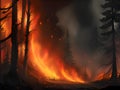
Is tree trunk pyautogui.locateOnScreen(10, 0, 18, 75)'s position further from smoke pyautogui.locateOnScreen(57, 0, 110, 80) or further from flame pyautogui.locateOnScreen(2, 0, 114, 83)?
smoke pyautogui.locateOnScreen(57, 0, 110, 80)

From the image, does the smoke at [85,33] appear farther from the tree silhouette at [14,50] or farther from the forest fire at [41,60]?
the tree silhouette at [14,50]

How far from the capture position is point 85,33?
7762 centimetres

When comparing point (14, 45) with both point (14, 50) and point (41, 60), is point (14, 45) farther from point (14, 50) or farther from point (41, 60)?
point (41, 60)

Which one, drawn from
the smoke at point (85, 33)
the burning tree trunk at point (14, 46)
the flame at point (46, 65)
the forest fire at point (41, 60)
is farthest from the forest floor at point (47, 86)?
the smoke at point (85, 33)

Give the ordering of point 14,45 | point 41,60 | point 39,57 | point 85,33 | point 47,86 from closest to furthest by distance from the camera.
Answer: point 14,45
point 47,86
point 39,57
point 41,60
point 85,33

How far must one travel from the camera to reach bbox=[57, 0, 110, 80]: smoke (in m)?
71.6

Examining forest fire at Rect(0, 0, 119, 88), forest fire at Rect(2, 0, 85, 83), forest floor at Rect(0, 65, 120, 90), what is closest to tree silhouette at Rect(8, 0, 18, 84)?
forest floor at Rect(0, 65, 120, 90)

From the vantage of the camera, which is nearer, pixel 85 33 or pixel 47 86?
pixel 47 86

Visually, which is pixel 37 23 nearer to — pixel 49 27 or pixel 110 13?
pixel 49 27

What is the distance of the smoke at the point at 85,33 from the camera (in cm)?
7162

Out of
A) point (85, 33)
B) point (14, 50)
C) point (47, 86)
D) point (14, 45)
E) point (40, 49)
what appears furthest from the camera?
point (85, 33)

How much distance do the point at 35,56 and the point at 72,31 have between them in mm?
28587

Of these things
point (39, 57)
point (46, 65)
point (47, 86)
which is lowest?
point (47, 86)

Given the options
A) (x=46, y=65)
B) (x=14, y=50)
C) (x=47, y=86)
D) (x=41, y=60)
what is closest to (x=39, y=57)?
(x=41, y=60)
